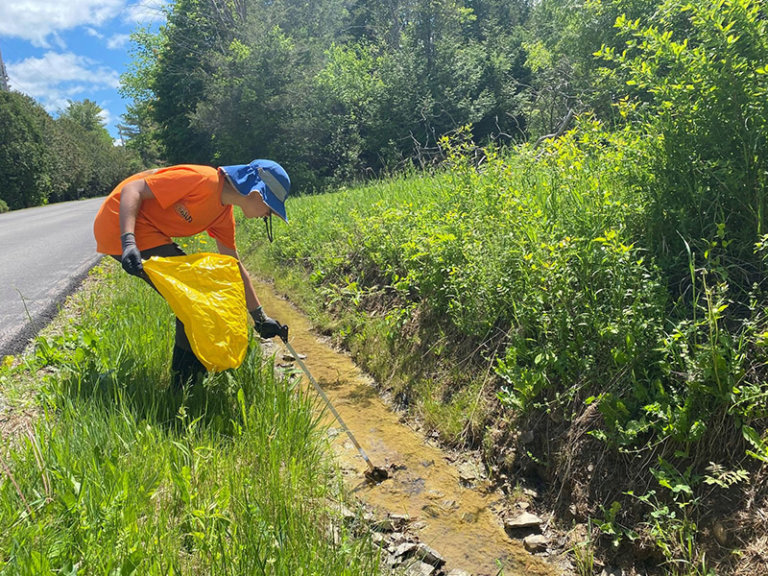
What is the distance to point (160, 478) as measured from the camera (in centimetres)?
225

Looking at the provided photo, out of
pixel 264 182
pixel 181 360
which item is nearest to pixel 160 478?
pixel 181 360

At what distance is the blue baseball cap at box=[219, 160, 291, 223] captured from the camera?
2.96 m

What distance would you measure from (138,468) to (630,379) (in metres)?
2.45

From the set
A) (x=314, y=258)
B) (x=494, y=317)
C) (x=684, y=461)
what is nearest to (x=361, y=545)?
(x=684, y=461)

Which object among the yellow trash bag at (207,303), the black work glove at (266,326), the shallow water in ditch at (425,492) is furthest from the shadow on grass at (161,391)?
the shallow water in ditch at (425,492)

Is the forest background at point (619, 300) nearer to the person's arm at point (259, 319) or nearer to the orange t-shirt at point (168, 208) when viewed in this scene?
the person's arm at point (259, 319)

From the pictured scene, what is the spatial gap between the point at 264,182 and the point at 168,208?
0.63m

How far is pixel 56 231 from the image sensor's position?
12.1 m

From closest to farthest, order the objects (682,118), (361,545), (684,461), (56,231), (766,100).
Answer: (361,545), (684,461), (766,100), (682,118), (56,231)

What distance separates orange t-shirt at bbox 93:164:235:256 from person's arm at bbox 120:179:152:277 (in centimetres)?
5

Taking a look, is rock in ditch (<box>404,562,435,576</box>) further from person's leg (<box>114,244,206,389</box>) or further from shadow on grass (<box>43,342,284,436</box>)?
person's leg (<box>114,244,206,389</box>)

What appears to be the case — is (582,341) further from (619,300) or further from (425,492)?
(425,492)

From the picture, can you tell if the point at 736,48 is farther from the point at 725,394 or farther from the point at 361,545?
the point at 361,545

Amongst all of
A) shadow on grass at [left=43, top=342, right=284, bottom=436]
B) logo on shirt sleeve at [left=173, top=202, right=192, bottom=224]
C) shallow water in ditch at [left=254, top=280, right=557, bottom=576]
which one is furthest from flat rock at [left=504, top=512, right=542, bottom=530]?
logo on shirt sleeve at [left=173, top=202, right=192, bottom=224]
